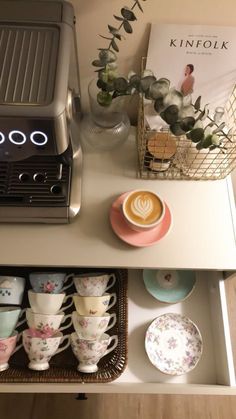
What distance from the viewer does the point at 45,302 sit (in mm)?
790

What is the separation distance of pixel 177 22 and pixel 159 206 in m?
0.38

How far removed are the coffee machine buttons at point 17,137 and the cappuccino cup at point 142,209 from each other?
10.4 inches

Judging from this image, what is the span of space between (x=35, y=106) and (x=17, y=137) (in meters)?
0.06

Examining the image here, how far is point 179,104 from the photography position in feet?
2.04

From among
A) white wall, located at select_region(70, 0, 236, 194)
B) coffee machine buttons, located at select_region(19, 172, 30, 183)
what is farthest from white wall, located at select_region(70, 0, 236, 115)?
coffee machine buttons, located at select_region(19, 172, 30, 183)

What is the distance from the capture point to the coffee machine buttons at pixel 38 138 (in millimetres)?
522

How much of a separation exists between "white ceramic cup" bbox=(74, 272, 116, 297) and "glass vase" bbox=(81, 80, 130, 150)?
11.8 inches

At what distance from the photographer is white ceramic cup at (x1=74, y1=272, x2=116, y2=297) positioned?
0.82 m

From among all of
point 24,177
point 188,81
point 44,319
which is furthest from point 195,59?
point 44,319

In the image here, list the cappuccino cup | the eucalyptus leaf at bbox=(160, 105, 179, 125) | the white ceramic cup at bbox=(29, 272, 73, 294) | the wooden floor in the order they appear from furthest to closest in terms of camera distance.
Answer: the wooden floor → the white ceramic cup at bbox=(29, 272, 73, 294) → the cappuccino cup → the eucalyptus leaf at bbox=(160, 105, 179, 125)

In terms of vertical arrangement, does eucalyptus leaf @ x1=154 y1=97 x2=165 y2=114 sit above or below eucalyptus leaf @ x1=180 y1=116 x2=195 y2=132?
above

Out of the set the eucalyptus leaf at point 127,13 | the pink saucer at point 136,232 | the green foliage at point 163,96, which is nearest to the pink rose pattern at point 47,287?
the pink saucer at point 136,232

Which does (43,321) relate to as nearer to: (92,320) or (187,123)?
(92,320)

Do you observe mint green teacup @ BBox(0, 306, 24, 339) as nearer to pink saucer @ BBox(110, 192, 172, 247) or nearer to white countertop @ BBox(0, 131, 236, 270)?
white countertop @ BBox(0, 131, 236, 270)
